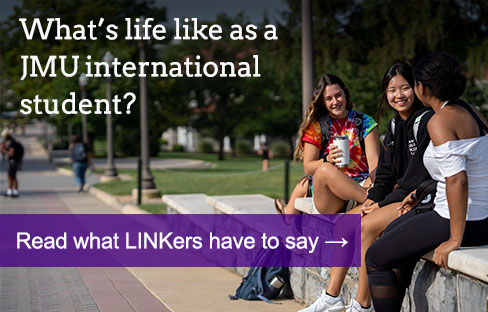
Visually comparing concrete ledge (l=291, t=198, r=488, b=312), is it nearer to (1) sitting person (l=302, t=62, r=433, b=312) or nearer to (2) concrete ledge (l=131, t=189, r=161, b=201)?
(1) sitting person (l=302, t=62, r=433, b=312)

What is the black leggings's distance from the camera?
13.1 feet

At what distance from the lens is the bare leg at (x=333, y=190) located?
211 inches

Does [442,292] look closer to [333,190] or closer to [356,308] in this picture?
[356,308]

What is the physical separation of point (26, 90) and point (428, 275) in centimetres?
4727

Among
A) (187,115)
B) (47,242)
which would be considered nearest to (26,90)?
(187,115)

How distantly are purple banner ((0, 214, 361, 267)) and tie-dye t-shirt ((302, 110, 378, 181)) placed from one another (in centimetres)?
53

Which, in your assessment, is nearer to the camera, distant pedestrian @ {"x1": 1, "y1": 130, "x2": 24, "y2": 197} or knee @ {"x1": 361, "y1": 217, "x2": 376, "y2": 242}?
knee @ {"x1": 361, "y1": 217, "x2": 376, "y2": 242}

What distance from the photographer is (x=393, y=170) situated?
4984 mm

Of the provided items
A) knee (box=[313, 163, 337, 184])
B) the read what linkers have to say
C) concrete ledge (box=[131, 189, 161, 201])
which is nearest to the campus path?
knee (box=[313, 163, 337, 184])

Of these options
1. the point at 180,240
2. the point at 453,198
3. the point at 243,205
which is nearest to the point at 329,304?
the point at 453,198

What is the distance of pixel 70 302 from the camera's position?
6594 millimetres

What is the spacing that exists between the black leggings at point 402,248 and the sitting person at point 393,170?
1.00 feet

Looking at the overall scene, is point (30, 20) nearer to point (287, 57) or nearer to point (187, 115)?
point (187, 115)

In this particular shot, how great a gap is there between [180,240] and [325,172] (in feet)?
17.0
